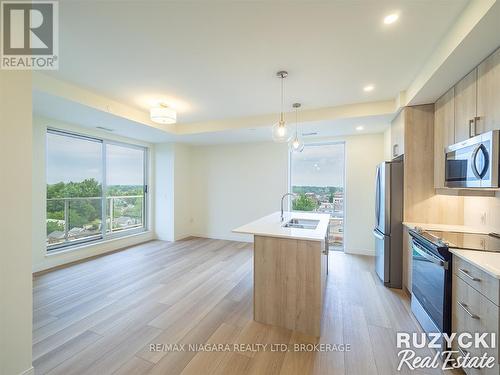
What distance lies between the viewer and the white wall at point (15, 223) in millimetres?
1421

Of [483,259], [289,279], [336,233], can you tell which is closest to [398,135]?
[483,259]

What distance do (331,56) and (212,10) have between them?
4.11 ft

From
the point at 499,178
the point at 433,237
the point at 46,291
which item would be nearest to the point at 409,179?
the point at 433,237

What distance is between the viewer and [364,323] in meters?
2.30

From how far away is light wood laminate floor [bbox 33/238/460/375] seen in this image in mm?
1766

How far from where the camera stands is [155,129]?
169 inches

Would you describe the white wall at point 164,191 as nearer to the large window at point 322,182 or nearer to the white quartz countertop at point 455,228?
the large window at point 322,182

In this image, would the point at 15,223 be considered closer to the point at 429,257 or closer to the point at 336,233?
the point at 429,257

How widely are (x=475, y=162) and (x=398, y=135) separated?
157cm

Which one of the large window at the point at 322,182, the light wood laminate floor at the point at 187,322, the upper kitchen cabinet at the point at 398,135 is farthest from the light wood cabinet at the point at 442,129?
the large window at the point at 322,182

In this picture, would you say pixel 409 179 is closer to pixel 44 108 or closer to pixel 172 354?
pixel 172 354

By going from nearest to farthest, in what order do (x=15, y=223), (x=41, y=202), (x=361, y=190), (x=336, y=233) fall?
(x=15, y=223) < (x=41, y=202) < (x=361, y=190) < (x=336, y=233)

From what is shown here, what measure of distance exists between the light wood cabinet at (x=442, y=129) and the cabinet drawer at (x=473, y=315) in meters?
1.37

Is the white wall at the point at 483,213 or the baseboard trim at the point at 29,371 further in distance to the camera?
the white wall at the point at 483,213
